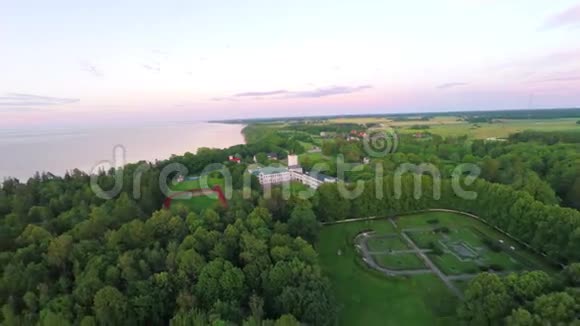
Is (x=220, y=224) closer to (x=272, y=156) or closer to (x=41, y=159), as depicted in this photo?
(x=272, y=156)

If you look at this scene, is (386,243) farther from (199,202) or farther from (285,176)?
(285,176)

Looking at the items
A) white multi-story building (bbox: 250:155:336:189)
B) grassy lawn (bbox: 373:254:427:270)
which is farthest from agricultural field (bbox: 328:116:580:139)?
grassy lawn (bbox: 373:254:427:270)

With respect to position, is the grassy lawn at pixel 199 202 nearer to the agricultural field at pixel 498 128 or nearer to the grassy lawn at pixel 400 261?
the grassy lawn at pixel 400 261

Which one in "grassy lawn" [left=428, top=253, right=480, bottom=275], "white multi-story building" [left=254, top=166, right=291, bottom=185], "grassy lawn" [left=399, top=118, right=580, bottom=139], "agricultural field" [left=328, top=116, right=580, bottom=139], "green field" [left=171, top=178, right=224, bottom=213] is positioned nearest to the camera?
"grassy lawn" [left=428, top=253, right=480, bottom=275]

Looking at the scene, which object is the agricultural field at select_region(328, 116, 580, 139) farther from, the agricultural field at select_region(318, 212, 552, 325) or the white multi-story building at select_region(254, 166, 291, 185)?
the agricultural field at select_region(318, 212, 552, 325)

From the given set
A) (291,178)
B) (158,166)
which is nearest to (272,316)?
(291,178)

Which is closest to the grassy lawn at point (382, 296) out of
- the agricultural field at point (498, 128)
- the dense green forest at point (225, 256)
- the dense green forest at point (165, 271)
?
the dense green forest at point (225, 256)

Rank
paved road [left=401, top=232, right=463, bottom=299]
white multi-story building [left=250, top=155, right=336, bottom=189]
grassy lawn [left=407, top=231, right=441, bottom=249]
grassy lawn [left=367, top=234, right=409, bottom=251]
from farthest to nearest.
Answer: white multi-story building [left=250, top=155, right=336, bottom=189] → grassy lawn [left=407, top=231, right=441, bottom=249] → grassy lawn [left=367, top=234, right=409, bottom=251] → paved road [left=401, top=232, right=463, bottom=299]
